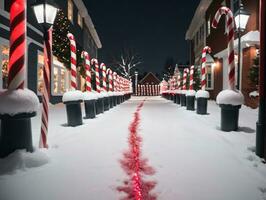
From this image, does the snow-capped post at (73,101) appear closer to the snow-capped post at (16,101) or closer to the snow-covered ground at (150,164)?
the snow-covered ground at (150,164)

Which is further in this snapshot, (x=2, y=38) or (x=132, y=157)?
(x=2, y=38)

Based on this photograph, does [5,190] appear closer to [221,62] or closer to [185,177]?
[185,177]

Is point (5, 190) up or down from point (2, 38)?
down

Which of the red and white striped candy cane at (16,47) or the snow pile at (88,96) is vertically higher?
the red and white striped candy cane at (16,47)

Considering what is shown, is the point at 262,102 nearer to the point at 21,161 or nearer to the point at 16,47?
the point at 21,161

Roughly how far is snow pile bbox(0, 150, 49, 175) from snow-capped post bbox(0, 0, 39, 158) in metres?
0.14

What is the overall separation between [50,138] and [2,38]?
309 inches

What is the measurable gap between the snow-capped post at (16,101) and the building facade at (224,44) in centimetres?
1202

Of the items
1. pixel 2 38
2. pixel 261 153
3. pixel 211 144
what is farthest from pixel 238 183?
pixel 2 38

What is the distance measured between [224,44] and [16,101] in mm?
18280

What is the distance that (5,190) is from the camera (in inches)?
Answer: 139

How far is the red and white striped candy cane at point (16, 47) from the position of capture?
474 centimetres

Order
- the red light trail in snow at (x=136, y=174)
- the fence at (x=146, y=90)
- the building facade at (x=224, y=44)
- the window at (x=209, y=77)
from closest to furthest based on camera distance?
the red light trail in snow at (x=136, y=174) < the building facade at (x=224, y=44) < the window at (x=209, y=77) < the fence at (x=146, y=90)

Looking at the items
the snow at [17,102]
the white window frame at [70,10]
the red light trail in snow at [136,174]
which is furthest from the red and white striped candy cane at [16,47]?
the white window frame at [70,10]
